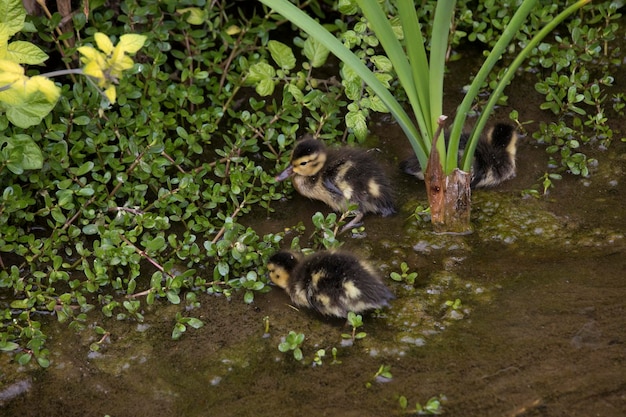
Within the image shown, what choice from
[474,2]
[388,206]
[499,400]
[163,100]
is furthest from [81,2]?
[499,400]

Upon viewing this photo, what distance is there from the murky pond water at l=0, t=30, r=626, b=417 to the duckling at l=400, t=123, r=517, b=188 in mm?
251

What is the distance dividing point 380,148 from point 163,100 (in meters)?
1.16

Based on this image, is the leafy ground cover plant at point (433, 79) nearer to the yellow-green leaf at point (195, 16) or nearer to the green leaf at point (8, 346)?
the yellow-green leaf at point (195, 16)

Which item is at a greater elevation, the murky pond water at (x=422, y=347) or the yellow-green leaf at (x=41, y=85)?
the yellow-green leaf at (x=41, y=85)

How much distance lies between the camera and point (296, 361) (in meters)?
3.38

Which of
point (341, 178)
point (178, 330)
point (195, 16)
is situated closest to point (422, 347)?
point (178, 330)

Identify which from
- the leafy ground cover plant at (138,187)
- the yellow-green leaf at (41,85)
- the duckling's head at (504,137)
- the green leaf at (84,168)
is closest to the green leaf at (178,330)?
the leafy ground cover plant at (138,187)

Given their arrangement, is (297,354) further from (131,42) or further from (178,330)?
(131,42)

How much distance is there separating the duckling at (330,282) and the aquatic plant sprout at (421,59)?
59cm

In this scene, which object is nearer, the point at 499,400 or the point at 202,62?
the point at 499,400

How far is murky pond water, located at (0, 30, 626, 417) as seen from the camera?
3125mm

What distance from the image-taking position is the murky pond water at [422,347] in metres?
3.12

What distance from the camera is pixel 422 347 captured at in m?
3.38

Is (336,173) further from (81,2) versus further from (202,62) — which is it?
(81,2)
